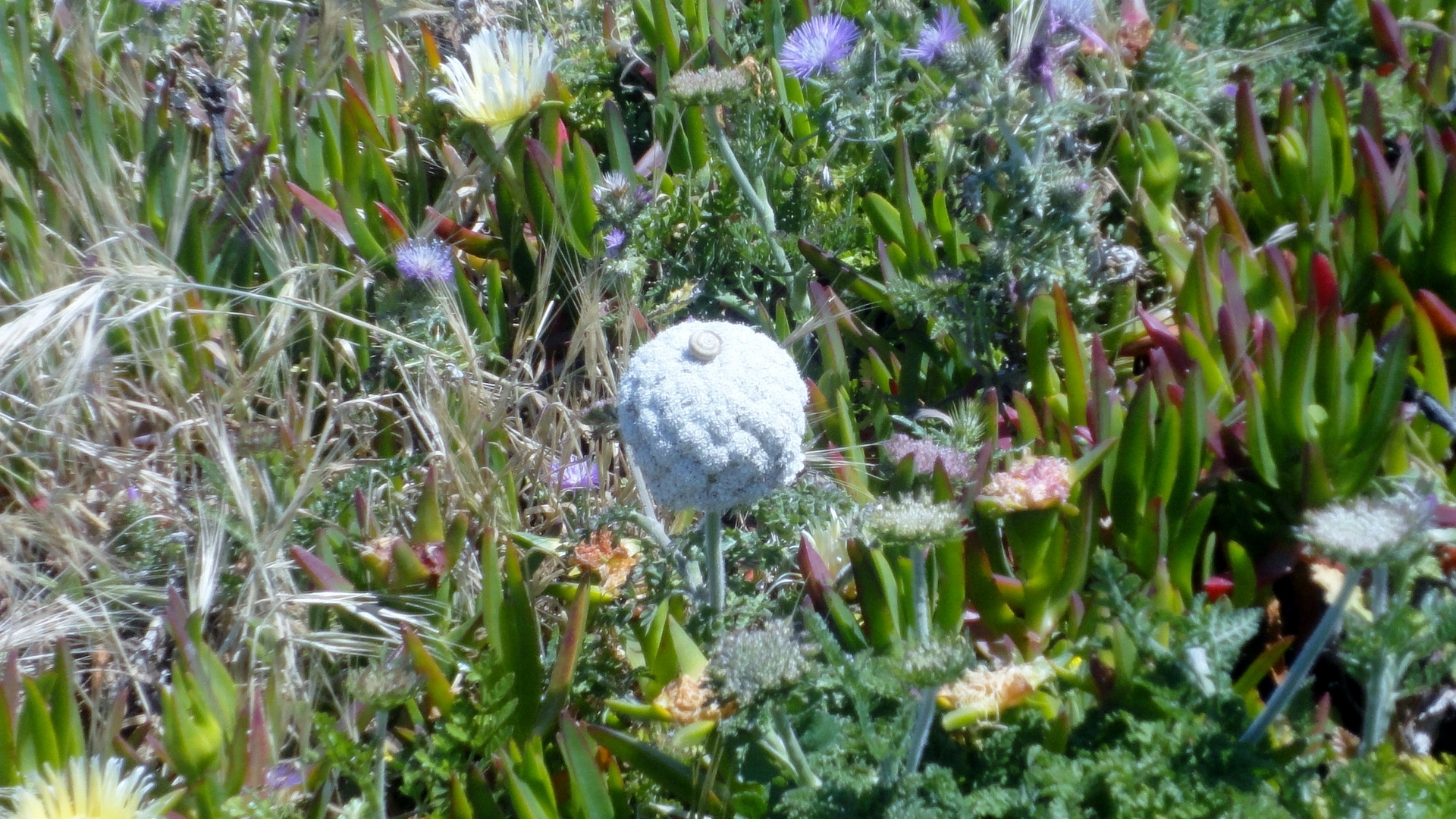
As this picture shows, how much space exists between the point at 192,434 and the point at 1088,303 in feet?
5.20

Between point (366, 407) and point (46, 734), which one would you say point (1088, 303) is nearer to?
point (366, 407)

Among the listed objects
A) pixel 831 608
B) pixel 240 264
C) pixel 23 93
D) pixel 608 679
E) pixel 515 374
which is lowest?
pixel 608 679

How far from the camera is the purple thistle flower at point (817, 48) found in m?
2.17

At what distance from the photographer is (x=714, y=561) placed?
141cm

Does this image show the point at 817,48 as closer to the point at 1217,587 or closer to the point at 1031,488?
the point at 1031,488

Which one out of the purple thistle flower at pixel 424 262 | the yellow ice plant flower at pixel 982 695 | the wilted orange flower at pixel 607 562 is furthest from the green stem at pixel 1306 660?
the purple thistle flower at pixel 424 262

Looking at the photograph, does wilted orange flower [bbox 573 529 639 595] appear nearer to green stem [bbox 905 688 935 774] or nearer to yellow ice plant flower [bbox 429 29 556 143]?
green stem [bbox 905 688 935 774]

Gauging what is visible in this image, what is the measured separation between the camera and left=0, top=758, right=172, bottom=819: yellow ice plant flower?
1290 mm

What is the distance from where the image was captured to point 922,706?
1.14 m

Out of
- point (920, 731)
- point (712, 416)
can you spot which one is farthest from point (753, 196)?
point (920, 731)

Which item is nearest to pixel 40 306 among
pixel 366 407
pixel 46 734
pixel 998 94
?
pixel 366 407

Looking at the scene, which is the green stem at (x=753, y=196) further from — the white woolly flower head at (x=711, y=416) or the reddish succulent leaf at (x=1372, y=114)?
the reddish succulent leaf at (x=1372, y=114)

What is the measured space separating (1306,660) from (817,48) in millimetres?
1517

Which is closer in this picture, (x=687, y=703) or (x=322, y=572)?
(x=687, y=703)
